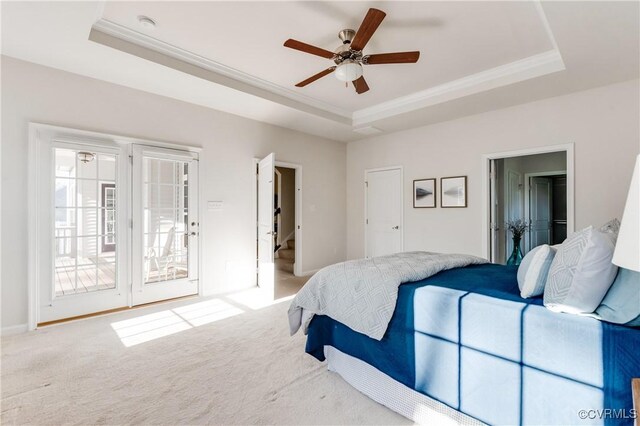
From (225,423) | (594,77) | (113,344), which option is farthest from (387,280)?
(594,77)

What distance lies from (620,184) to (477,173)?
5.07 feet

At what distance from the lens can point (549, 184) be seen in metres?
6.80

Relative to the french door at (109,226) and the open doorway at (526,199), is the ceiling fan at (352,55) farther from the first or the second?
the open doorway at (526,199)

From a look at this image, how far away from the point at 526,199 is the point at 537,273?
5.49 m

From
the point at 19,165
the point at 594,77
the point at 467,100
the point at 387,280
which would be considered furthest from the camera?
the point at 467,100

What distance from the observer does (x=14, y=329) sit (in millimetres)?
2922

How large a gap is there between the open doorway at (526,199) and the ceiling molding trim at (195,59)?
2.93 metres

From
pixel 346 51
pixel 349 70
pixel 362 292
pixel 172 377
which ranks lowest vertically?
pixel 172 377

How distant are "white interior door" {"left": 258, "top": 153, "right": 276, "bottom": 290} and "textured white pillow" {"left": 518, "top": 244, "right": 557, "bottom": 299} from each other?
3086 mm

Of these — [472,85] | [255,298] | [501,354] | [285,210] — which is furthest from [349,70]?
[285,210]

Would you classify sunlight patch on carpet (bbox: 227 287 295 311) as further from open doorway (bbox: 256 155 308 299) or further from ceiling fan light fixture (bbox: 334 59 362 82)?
ceiling fan light fixture (bbox: 334 59 362 82)

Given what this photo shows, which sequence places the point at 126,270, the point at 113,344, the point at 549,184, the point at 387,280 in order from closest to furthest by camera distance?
the point at 387,280 → the point at 113,344 → the point at 126,270 → the point at 549,184

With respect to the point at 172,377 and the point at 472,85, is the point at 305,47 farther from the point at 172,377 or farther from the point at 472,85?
the point at 172,377

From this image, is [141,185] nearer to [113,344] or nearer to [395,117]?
[113,344]
